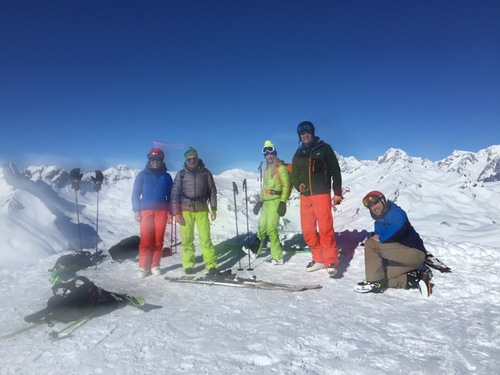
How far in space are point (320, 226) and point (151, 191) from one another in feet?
12.3

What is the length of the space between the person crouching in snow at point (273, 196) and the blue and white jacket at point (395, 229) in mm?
2453

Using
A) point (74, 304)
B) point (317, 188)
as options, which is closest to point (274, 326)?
point (74, 304)

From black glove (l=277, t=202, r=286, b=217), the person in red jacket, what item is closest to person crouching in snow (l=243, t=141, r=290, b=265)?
black glove (l=277, t=202, r=286, b=217)

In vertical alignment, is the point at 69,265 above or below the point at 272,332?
above

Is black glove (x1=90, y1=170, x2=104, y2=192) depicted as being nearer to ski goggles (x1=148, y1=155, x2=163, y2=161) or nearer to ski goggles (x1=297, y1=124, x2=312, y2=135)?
ski goggles (x1=148, y1=155, x2=163, y2=161)

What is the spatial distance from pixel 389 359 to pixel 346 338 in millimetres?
556

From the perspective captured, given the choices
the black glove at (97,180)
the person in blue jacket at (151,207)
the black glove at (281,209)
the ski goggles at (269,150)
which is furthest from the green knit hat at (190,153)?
the black glove at (97,180)

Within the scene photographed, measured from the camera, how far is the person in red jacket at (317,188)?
6402mm

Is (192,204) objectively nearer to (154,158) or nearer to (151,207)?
(151,207)

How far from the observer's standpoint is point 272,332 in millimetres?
3723

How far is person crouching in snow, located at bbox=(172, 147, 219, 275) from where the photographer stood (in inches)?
257

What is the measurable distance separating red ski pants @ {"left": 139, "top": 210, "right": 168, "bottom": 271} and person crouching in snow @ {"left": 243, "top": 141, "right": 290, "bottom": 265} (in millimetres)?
2119

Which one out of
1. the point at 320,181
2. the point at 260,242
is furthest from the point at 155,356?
the point at 260,242

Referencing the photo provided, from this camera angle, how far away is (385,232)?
535 cm
